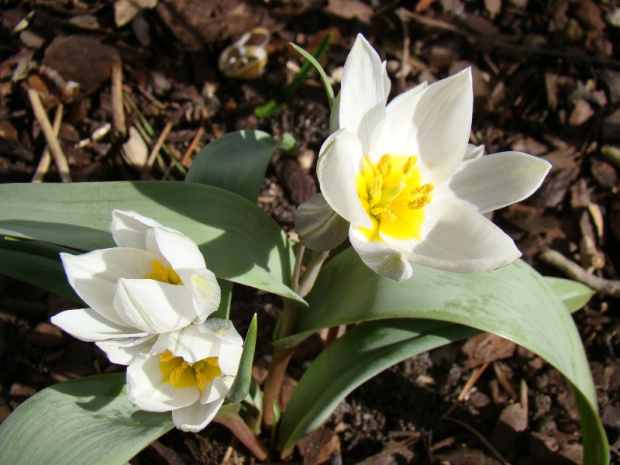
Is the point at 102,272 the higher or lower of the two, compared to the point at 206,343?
higher

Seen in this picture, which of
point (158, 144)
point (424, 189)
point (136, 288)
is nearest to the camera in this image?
point (136, 288)

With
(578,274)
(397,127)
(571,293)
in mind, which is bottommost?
(578,274)

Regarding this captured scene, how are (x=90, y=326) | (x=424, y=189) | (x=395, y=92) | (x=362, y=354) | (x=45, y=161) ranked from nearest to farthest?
(x=90, y=326) < (x=424, y=189) < (x=362, y=354) < (x=45, y=161) < (x=395, y=92)

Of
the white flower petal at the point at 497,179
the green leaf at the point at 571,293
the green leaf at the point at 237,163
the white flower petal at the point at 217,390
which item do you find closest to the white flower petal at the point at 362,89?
the white flower petal at the point at 497,179

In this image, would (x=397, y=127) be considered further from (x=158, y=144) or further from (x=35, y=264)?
(x=158, y=144)

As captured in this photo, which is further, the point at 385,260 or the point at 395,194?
the point at 395,194

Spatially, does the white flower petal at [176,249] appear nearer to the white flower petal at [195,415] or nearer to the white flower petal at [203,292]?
the white flower petal at [203,292]

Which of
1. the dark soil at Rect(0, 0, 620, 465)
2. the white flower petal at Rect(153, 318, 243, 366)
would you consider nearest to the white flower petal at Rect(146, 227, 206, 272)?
the white flower petal at Rect(153, 318, 243, 366)

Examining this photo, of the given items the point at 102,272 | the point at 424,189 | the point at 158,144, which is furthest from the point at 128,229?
the point at 158,144
